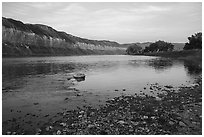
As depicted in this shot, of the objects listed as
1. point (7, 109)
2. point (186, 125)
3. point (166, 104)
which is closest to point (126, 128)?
point (186, 125)

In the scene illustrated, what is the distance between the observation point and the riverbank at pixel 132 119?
34.9 feet

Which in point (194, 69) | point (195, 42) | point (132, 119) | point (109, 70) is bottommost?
point (109, 70)

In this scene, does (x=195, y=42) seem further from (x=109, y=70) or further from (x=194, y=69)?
(x=109, y=70)

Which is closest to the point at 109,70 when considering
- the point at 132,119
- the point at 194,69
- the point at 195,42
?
the point at 194,69

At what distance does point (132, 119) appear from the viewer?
12.5 m

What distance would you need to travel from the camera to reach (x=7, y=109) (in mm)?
15336

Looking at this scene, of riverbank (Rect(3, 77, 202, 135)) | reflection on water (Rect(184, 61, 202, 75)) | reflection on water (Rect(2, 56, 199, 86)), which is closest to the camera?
riverbank (Rect(3, 77, 202, 135))

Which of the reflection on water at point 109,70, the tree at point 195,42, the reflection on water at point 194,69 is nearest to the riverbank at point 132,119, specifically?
the reflection on water at point 109,70

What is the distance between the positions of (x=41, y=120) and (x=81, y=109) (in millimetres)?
3615

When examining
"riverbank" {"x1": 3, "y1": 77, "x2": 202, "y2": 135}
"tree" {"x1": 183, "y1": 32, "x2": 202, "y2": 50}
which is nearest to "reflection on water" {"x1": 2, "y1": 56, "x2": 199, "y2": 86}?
"riverbank" {"x1": 3, "y1": 77, "x2": 202, "y2": 135}

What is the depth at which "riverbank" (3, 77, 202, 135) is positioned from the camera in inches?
419

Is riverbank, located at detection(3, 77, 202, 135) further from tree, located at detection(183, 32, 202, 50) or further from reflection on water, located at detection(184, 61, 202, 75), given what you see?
tree, located at detection(183, 32, 202, 50)

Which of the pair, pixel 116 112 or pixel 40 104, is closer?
pixel 116 112

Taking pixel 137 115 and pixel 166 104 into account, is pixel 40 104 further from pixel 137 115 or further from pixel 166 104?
pixel 166 104
